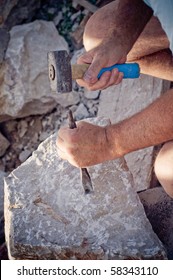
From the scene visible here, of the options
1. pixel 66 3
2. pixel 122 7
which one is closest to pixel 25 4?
pixel 66 3

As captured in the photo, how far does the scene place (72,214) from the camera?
8.32 feet

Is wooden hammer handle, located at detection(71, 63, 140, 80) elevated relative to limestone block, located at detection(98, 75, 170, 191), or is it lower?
elevated

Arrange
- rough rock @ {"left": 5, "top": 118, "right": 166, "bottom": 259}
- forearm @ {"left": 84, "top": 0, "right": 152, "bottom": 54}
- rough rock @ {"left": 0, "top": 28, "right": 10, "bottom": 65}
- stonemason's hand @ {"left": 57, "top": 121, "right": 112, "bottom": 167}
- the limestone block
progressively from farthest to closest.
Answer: rough rock @ {"left": 0, "top": 28, "right": 10, "bottom": 65}, the limestone block, forearm @ {"left": 84, "top": 0, "right": 152, "bottom": 54}, rough rock @ {"left": 5, "top": 118, "right": 166, "bottom": 259}, stonemason's hand @ {"left": 57, "top": 121, "right": 112, "bottom": 167}

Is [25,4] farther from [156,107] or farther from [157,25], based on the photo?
[156,107]

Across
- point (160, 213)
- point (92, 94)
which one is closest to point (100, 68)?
point (160, 213)

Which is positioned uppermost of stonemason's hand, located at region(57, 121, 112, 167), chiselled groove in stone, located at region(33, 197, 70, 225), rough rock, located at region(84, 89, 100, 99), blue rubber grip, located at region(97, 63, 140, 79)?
blue rubber grip, located at region(97, 63, 140, 79)

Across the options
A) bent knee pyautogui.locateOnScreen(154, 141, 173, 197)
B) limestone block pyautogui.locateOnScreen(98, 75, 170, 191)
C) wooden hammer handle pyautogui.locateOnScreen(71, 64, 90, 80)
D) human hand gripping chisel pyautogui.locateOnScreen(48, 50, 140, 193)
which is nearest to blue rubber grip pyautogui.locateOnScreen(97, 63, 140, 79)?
human hand gripping chisel pyautogui.locateOnScreen(48, 50, 140, 193)

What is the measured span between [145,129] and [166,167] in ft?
1.14

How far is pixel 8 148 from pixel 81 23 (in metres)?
0.98

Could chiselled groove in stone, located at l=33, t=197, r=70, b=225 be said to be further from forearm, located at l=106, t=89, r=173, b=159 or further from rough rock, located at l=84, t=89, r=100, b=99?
rough rock, located at l=84, t=89, r=100, b=99

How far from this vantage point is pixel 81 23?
12.9 feet

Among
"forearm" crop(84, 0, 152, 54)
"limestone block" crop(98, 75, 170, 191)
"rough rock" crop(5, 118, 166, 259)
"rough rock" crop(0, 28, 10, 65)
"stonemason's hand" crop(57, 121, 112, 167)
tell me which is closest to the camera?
"stonemason's hand" crop(57, 121, 112, 167)

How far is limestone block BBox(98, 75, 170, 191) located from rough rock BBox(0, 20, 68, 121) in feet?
1.28

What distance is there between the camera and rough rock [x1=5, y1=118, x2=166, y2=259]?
2.41 meters
